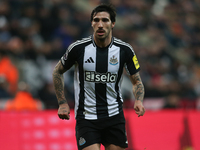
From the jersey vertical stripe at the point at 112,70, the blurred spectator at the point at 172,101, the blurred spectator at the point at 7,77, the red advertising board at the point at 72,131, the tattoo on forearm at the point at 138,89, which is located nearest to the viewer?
the jersey vertical stripe at the point at 112,70

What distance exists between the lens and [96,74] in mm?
3752

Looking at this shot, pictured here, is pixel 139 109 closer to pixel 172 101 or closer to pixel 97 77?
pixel 97 77

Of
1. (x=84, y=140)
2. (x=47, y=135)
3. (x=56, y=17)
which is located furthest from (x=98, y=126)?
(x=56, y=17)

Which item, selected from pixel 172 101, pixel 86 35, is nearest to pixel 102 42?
pixel 172 101

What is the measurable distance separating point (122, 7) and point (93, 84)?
7.46 m

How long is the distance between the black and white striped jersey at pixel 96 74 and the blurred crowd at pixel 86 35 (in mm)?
3519

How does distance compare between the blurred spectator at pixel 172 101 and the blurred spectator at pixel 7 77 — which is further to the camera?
the blurred spectator at pixel 172 101

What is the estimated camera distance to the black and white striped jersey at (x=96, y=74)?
3.75 meters

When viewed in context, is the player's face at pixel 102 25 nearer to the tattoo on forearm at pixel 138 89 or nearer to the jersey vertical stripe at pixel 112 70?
the jersey vertical stripe at pixel 112 70

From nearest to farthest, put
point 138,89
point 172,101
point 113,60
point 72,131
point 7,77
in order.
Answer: point 113,60, point 138,89, point 72,131, point 7,77, point 172,101

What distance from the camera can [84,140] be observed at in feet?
12.1

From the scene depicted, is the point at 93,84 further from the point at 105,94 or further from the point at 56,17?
the point at 56,17

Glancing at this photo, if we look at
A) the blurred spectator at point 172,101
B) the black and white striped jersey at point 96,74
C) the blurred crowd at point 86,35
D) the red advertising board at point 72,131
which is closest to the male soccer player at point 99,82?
the black and white striped jersey at point 96,74

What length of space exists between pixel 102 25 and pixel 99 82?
636 mm
